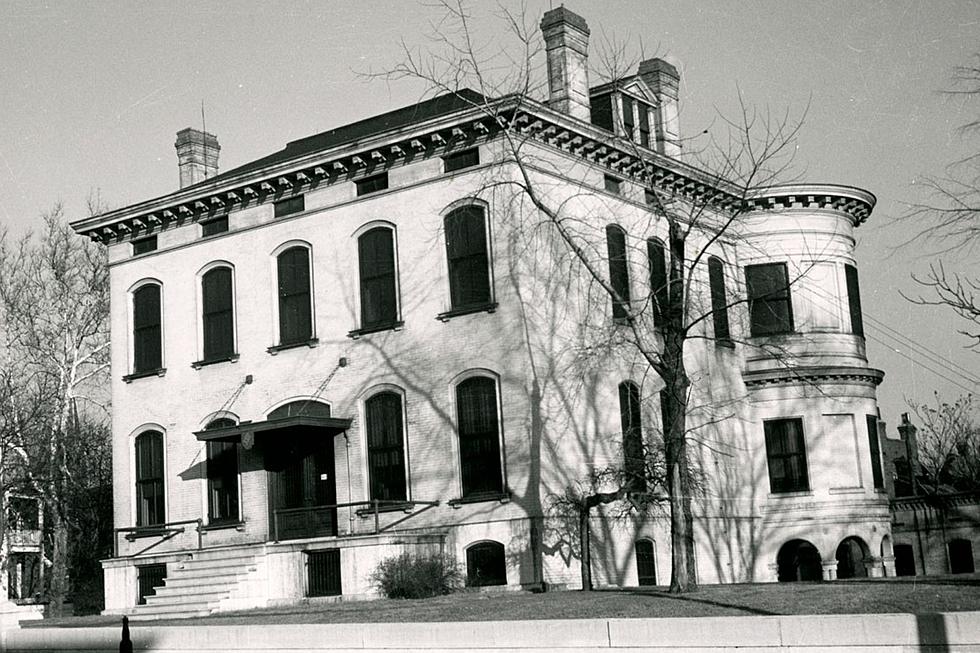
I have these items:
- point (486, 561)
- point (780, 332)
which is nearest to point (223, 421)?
point (486, 561)

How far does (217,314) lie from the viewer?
3406 centimetres

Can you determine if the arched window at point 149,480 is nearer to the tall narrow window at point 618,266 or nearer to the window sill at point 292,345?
the window sill at point 292,345

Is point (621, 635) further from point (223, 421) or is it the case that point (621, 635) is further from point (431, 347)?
point (223, 421)

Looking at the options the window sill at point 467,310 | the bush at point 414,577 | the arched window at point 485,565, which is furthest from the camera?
the window sill at point 467,310

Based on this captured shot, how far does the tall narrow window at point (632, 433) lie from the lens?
29188 mm

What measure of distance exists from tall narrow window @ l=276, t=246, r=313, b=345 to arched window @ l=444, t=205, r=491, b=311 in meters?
4.37

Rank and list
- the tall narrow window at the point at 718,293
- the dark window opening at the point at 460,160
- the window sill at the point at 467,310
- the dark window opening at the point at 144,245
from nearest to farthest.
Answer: the window sill at the point at 467,310, the dark window opening at the point at 460,160, the tall narrow window at the point at 718,293, the dark window opening at the point at 144,245

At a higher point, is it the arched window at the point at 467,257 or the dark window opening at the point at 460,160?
the dark window opening at the point at 460,160

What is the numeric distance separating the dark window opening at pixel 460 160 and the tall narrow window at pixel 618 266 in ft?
12.6

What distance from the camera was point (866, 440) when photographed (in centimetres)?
3575

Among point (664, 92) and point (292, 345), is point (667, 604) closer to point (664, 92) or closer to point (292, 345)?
point (292, 345)

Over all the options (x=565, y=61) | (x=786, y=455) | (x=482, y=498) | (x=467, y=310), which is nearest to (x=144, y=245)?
(x=467, y=310)

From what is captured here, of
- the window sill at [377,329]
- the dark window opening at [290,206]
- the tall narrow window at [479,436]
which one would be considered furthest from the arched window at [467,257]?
the dark window opening at [290,206]

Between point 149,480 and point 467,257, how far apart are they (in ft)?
37.5
